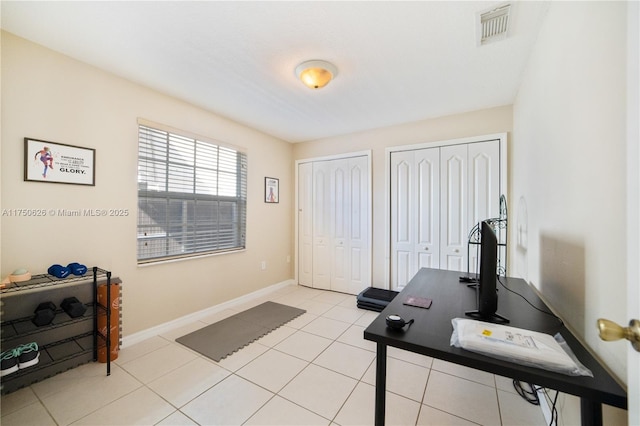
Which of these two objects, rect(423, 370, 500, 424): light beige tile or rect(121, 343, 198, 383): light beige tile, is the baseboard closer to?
rect(121, 343, 198, 383): light beige tile

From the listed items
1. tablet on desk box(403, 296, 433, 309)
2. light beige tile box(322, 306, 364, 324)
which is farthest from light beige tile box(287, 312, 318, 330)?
tablet on desk box(403, 296, 433, 309)

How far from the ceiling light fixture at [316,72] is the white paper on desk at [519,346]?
206 cm

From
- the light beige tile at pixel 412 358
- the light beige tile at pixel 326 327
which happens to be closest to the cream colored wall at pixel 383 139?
the light beige tile at pixel 326 327

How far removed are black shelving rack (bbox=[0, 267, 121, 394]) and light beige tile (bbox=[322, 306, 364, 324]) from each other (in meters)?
2.17

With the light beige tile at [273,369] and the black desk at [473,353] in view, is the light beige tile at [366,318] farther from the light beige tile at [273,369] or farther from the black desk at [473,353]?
the black desk at [473,353]

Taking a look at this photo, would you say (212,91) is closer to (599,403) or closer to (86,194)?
(86,194)

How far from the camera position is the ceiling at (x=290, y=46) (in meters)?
1.56

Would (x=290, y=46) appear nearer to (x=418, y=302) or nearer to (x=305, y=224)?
(x=418, y=302)

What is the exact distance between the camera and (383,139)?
147 inches

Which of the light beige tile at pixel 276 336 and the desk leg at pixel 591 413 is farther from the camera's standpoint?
the light beige tile at pixel 276 336

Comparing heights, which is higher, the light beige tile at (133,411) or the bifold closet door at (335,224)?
the bifold closet door at (335,224)

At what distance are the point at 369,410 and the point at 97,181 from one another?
9.35 ft

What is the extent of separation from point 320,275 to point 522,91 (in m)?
3.49

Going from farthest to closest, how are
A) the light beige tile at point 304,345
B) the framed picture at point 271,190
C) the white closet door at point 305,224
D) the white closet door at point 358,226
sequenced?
the white closet door at point 305,224 < the framed picture at point 271,190 < the white closet door at point 358,226 < the light beige tile at point 304,345
